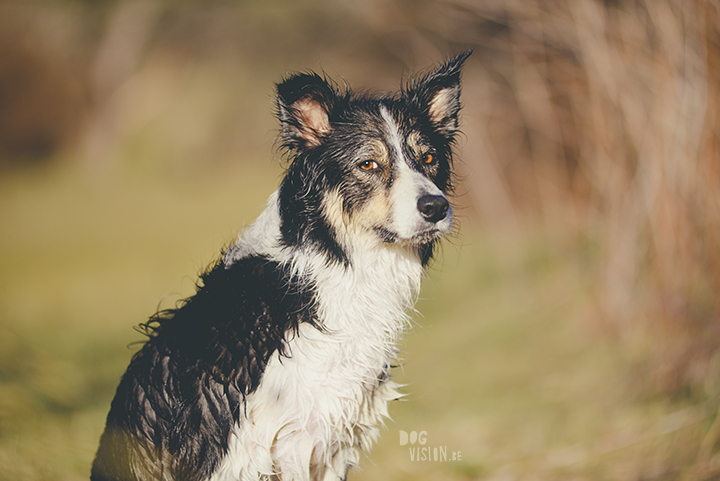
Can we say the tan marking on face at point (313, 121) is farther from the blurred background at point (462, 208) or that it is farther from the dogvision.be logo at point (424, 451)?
the dogvision.be logo at point (424, 451)

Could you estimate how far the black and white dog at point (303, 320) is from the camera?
6.69 feet

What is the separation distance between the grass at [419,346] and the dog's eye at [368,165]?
2.76 feet

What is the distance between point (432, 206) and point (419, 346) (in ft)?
13.8

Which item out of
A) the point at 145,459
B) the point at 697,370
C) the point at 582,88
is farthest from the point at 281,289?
the point at 582,88

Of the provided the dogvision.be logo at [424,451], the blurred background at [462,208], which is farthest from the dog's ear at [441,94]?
the dogvision.be logo at [424,451]

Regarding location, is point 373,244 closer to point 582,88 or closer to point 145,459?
point 145,459

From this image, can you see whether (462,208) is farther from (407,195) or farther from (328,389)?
(328,389)

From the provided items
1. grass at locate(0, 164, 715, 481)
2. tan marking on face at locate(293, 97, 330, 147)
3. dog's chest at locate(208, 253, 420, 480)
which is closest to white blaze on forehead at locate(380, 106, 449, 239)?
dog's chest at locate(208, 253, 420, 480)

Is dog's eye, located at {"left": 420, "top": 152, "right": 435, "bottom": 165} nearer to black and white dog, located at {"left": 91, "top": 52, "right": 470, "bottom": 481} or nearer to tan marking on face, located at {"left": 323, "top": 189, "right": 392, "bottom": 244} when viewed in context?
black and white dog, located at {"left": 91, "top": 52, "right": 470, "bottom": 481}

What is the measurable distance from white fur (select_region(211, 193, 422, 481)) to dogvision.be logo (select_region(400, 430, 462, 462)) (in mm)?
1490

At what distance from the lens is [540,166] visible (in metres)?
6.83

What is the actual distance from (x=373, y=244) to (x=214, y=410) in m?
1.09

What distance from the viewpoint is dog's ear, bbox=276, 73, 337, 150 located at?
218 centimetres

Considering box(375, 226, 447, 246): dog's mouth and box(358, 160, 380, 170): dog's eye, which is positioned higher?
box(358, 160, 380, 170): dog's eye
